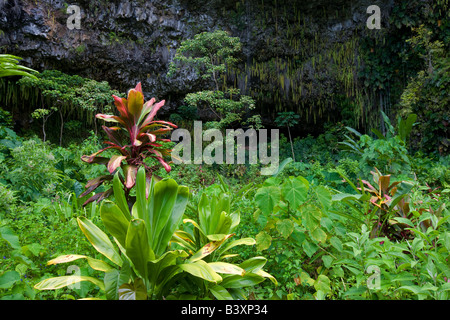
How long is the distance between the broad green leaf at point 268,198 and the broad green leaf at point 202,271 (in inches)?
18.0

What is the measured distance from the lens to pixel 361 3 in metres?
7.93

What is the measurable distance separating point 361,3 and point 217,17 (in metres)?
4.24

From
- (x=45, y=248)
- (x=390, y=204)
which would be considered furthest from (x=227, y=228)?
(x=390, y=204)

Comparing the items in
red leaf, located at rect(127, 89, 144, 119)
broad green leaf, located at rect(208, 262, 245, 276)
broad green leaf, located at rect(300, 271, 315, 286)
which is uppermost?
red leaf, located at rect(127, 89, 144, 119)

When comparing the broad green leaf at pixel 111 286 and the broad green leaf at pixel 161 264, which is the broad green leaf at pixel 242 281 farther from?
the broad green leaf at pixel 111 286

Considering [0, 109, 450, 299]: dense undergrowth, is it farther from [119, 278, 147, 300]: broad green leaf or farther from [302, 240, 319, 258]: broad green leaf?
[119, 278, 147, 300]: broad green leaf

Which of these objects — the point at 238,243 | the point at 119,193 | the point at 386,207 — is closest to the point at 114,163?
the point at 119,193

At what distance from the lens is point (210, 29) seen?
851cm

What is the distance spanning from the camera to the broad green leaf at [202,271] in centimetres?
106

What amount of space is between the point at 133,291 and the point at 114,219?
31cm

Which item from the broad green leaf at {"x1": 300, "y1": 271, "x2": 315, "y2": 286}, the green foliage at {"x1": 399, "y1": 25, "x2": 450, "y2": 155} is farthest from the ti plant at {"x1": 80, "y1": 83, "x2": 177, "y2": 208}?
the green foliage at {"x1": 399, "y1": 25, "x2": 450, "y2": 155}

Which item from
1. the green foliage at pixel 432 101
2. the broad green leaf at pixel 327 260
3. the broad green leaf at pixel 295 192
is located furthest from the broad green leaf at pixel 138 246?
the green foliage at pixel 432 101

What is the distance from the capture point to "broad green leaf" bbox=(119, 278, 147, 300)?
1.08m

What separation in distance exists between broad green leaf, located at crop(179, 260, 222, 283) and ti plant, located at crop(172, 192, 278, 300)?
4 cm
